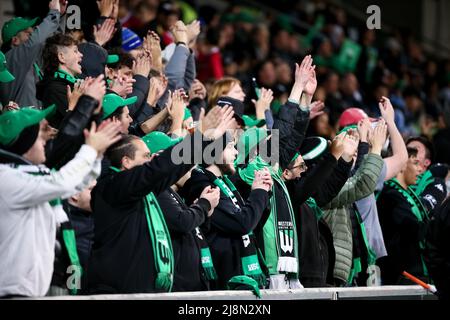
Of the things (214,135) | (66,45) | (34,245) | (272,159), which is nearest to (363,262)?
(272,159)

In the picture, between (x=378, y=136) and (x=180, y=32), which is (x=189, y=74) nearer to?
(x=180, y=32)

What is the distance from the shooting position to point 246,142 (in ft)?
21.0

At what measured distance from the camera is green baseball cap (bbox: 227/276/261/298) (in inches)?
212

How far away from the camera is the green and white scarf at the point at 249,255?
5902 mm

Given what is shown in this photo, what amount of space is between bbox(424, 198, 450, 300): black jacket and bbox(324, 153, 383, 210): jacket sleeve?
153 centimetres

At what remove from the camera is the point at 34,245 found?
175 inches

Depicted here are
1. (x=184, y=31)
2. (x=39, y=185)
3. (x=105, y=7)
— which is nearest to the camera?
(x=39, y=185)

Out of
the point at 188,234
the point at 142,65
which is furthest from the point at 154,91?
the point at 188,234

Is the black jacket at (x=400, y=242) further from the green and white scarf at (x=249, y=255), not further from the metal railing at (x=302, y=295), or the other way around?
the green and white scarf at (x=249, y=255)

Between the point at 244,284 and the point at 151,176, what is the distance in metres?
0.99

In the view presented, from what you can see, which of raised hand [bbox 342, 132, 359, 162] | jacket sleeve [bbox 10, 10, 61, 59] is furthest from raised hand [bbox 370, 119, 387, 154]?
jacket sleeve [bbox 10, 10, 61, 59]

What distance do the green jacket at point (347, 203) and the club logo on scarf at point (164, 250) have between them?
77.4 inches

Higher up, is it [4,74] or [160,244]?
[4,74]
